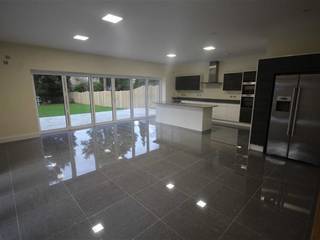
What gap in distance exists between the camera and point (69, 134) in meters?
5.32

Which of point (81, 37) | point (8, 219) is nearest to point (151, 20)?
point (81, 37)

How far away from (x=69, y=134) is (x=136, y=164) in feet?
10.7

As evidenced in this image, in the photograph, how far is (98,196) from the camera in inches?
90.0

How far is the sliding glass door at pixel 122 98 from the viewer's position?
7.01m

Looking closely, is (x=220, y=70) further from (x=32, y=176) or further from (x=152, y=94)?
(x=32, y=176)

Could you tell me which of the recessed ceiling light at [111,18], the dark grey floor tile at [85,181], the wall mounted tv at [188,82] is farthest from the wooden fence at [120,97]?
the dark grey floor tile at [85,181]

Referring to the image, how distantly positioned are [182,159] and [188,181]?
2.71ft

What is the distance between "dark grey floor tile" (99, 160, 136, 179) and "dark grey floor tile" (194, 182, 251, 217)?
4.38 feet

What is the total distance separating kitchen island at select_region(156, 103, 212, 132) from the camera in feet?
18.0

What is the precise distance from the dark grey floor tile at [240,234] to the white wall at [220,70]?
221 inches

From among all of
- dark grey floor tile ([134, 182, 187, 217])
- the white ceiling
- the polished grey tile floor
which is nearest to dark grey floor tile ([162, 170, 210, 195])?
the polished grey tile floor

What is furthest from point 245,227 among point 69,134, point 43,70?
point 43,70

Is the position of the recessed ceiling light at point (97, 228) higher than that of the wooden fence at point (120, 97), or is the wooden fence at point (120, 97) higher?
the wooden fence at point (120, 97)

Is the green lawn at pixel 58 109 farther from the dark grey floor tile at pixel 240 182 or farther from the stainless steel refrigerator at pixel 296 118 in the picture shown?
the stainless steel refrigerator at pixel 296 118
